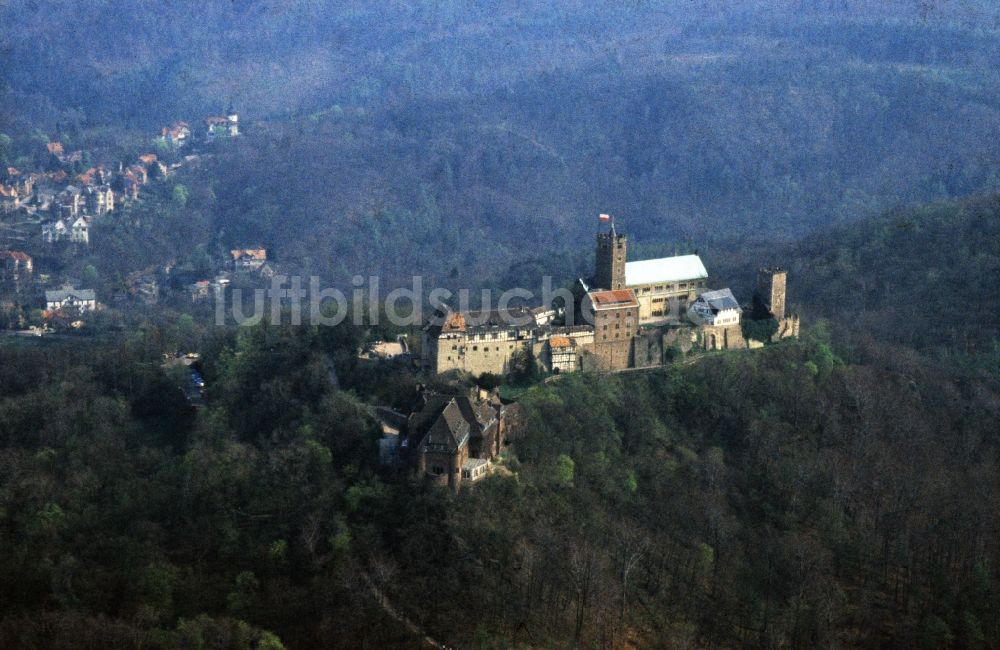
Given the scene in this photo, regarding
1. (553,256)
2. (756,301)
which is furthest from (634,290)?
(553,256)

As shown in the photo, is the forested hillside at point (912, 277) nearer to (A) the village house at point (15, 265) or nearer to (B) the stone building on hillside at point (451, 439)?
(B) the stone building on hillside at point (451, 439)

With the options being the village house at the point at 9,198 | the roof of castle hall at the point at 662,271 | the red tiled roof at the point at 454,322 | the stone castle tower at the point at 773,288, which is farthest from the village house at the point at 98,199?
the stone castle tower at the point at 773,288

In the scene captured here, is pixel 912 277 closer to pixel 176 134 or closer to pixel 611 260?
pixel 611 260

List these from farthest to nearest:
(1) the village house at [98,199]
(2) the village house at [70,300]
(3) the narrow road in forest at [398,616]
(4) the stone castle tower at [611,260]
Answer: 1. (1) the village house at [98,199]
2. (2) the village house at [70,300]
3. (4) the stone castle tower at [611,260]
4. (3) the narrow road in forest at [398,616]

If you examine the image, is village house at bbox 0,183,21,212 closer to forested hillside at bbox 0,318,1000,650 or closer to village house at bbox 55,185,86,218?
village house at bbox 55,185,86,218

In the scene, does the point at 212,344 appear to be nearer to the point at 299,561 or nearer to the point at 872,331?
the point at 299,561

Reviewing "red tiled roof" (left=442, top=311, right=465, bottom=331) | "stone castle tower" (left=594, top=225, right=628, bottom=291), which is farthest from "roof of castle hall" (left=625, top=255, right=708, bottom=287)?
"red tiled roof" (left=442, top=311, right=465, bottom=331)
